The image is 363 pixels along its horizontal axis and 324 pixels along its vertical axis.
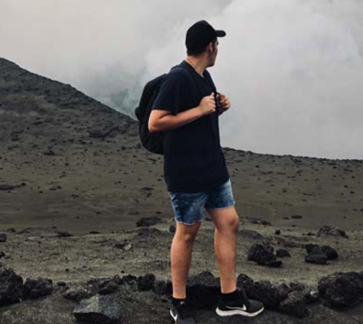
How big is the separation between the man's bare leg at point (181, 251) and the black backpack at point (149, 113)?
635 millimetres

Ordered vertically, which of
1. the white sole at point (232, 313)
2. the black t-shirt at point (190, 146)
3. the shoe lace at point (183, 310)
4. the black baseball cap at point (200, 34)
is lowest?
the white sole at point (232, 313)

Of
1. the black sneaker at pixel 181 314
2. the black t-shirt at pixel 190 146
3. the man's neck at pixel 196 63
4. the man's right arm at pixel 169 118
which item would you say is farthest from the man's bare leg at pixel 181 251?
the man's neck at pixel 196 63

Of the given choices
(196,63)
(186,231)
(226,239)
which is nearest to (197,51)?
(196,63)

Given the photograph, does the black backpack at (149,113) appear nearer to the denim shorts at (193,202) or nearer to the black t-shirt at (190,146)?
the black t-shirt at (190,146)

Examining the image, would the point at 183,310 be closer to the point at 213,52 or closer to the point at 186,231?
the point at 186,231

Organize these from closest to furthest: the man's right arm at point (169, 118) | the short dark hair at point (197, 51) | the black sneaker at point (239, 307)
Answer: the man's right arm at point (169, 118) → the short dark hair at point (197, 51) → the black sneaker at point (239, 307)

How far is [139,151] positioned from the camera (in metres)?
31.1

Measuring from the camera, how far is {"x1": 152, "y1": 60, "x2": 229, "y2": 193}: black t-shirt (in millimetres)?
4320

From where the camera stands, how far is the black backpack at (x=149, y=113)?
4449mm

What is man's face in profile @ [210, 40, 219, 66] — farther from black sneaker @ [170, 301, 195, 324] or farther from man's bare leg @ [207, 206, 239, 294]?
black sneaker @ [170, 301, 195, 324]

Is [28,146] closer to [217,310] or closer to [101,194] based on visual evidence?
[101,194]

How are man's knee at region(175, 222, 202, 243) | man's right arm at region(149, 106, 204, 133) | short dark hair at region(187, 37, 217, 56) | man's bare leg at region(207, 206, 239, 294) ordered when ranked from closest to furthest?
man's right arm at region(149, 106, 204, 133)
short dark hair at region(187, 37, 217, 56)
man's knee at region(175, 222, 202, 243)
man's bare leg at region(207, 206, 239, 294)

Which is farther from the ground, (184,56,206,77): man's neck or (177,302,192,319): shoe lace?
(184,56,206,77): man's neck

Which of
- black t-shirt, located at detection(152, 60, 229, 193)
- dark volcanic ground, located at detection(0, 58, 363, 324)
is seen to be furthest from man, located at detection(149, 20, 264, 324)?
dark volcanic ground, located at detection(0, 58, 363, 324)
